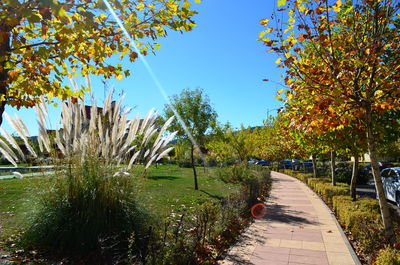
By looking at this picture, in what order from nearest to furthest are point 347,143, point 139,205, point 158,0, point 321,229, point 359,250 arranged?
point 158,0, point 139,205, point 359,250, point 321,229, point 347,143

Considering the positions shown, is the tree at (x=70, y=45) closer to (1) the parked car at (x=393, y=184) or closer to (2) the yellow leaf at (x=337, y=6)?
(2) the yellow leaf at (x=337, y=6)

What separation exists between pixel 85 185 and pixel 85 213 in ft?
1.56

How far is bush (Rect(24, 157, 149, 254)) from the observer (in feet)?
14.5

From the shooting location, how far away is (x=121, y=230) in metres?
4.62

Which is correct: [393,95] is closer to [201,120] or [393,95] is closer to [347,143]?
[347,143]

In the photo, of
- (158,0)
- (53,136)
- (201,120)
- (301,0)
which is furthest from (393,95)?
(201,120)

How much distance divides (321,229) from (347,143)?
8.89 feet

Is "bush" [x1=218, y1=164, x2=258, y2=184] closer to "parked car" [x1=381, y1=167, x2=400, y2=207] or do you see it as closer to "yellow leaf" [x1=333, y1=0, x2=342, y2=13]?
"parked car" [x1=381, y1=167, x2=400, y2=207]

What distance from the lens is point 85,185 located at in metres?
4.69

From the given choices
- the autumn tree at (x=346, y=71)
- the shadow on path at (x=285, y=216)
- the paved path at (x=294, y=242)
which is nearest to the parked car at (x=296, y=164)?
the shadow on path at (x=285, y=216)

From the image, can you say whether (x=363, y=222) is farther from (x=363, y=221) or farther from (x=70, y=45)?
(x=70, y=45)

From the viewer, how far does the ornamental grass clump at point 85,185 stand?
14.6ft

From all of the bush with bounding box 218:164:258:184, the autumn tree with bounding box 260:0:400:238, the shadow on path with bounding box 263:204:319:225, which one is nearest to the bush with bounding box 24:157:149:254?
the autumn tree with bounding box 260:0:400:238

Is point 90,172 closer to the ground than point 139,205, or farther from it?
farther from it
